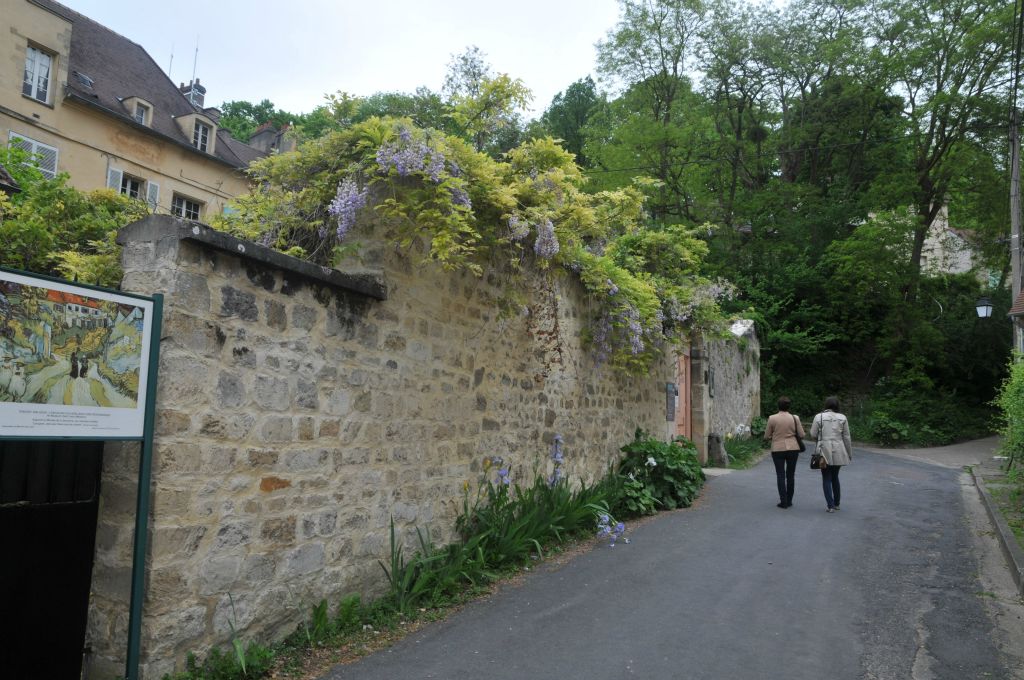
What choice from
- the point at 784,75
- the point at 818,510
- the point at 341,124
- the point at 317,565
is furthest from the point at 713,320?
the point at 784,75

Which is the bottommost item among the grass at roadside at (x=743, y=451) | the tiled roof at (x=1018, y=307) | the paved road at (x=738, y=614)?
the paved road at (x=738, y=614)

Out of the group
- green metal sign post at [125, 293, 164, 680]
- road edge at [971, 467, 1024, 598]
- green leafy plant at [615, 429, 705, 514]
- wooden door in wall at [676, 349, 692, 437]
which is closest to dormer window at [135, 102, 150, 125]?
wooden door in wall at [676, 349, 692, 437]

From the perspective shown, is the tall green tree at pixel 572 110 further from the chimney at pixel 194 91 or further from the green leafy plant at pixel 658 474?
the green leafy plant at pixel 658 474

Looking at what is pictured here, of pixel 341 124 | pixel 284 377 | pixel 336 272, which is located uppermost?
pixel 341 124

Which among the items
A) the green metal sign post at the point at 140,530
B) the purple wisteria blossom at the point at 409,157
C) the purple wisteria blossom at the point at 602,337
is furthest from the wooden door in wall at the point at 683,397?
the green metal sign post at the point at 140,530

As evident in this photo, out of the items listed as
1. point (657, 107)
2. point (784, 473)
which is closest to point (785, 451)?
point (784, 473)

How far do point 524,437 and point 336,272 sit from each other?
3045mm

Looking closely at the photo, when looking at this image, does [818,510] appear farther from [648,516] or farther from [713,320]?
[713,320]

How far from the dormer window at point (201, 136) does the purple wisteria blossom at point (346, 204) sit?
19695 millimetres

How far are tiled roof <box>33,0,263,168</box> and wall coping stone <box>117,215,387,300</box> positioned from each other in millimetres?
17913

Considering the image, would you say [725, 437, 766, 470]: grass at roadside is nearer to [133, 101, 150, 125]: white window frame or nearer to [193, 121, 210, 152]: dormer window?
[193, 121, 210, 152]: dormer window

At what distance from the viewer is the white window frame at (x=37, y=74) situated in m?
17.3

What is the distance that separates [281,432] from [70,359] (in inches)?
52.0

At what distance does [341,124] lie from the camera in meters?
5.28
